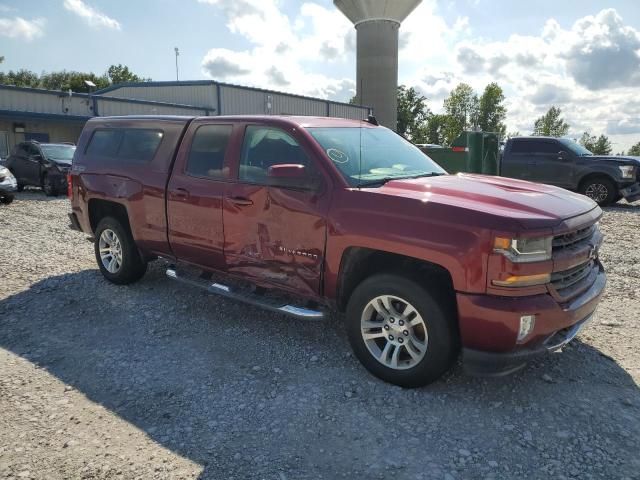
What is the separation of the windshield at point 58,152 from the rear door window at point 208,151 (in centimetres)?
1263

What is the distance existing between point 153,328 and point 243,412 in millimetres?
1761

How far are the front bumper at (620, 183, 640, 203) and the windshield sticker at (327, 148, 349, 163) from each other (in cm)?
1127

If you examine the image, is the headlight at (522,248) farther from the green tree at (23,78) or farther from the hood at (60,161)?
the green tree at (23,78)

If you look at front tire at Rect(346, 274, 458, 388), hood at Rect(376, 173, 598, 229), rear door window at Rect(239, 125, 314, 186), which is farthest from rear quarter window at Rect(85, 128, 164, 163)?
front tire at Rect(346, 274, 458, 388)

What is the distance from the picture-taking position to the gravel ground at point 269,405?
9.36ft

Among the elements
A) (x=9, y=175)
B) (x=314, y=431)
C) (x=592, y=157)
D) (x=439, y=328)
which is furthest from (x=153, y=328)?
(x=592, y=157)

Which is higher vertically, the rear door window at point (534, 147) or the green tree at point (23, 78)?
the green tree at point (23, 78)

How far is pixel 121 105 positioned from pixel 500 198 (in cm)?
2534

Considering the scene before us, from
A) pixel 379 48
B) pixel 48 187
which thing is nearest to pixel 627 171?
pixel 48 187

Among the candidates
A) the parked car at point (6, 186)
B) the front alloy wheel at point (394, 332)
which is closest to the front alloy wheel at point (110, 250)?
the front alloy wheel at point (394, 332)

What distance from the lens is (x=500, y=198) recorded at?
11.3ft

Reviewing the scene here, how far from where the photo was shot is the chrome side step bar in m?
3.90

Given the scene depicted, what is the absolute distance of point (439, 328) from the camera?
3322 millimetres

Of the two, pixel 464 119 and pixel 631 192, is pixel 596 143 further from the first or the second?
pixel 631 192
